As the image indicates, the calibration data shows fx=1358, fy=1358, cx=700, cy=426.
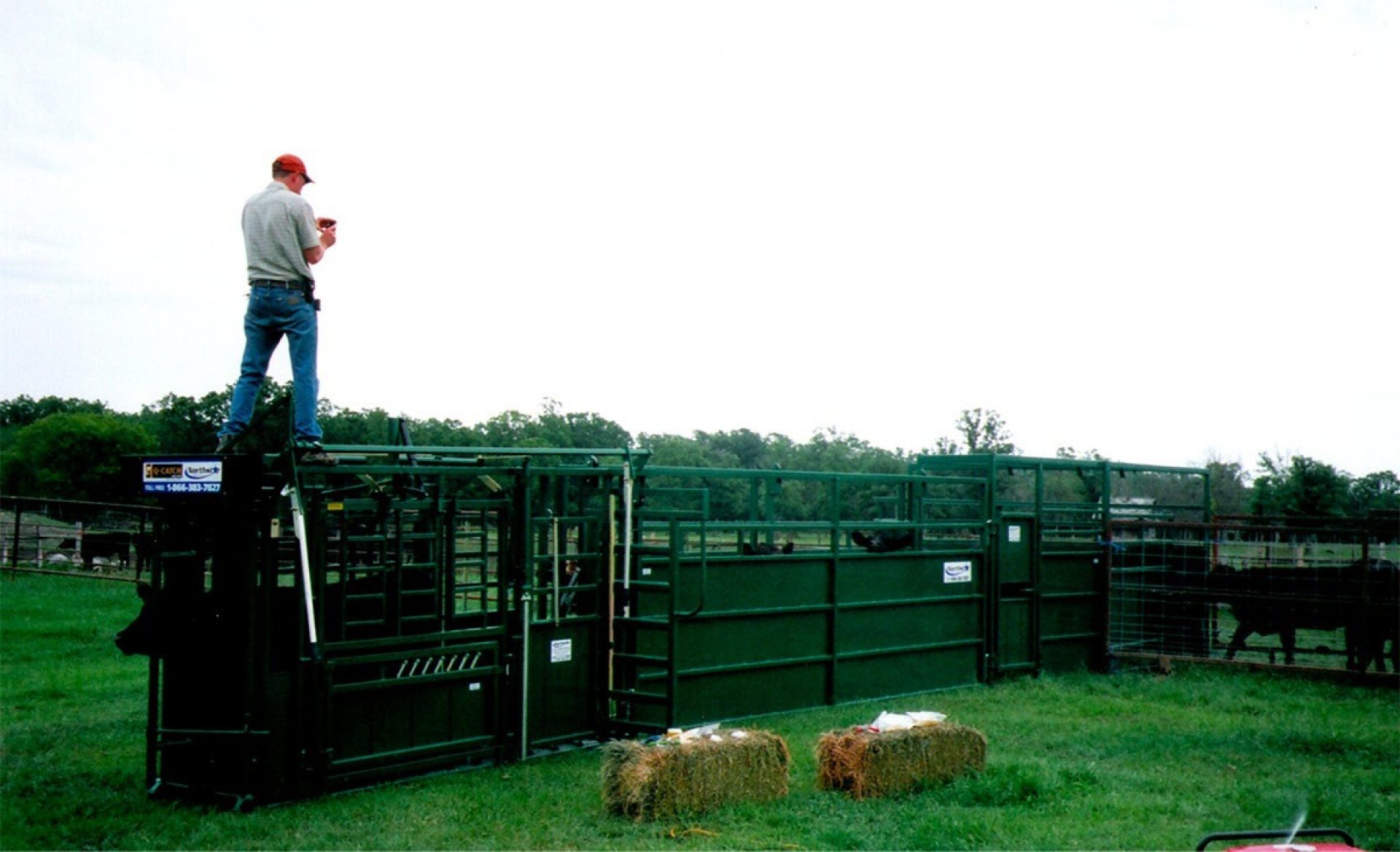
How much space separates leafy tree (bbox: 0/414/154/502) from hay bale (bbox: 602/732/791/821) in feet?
126

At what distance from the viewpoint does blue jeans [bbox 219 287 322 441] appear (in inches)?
315

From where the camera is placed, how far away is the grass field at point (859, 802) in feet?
24.0

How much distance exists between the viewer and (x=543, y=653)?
9.89 metres

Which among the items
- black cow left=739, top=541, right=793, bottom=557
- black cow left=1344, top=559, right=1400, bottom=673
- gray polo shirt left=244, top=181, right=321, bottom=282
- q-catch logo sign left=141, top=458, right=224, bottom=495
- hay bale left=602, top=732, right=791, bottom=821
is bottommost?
hay bale left=602, top=732, right=791, bottom=821

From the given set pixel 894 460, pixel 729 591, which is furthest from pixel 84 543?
pixel 894 460

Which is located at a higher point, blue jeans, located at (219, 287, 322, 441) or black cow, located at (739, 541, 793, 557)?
blue jeans, located at (219, 287, 322, 441)

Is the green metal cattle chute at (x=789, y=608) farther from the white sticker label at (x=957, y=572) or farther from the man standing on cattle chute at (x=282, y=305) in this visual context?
the man standing on cattle chute at (x=282, y=305)

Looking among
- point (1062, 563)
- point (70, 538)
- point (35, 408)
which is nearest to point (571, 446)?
point (70, 538)

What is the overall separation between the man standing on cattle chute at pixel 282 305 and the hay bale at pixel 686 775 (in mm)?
2556

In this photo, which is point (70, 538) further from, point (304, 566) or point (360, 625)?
point (304, 566)

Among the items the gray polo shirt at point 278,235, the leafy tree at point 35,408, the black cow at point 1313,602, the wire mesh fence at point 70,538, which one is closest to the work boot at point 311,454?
the gray polo shirt at point 278,235

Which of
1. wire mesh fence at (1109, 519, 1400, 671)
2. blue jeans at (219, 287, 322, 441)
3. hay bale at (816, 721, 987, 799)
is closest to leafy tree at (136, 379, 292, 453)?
blue jeans at (219, 287, 322, 441)

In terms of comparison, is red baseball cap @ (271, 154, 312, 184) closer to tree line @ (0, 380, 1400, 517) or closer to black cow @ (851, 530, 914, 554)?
black cow @ (851, 530, 914, 554)

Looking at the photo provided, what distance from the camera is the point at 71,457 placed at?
45062 mm
